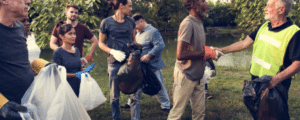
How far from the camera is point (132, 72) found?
320cm

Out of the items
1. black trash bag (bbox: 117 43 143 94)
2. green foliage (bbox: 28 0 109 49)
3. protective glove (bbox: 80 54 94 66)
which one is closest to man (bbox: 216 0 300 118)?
black trash bag (bbox: 117 43 143 94)

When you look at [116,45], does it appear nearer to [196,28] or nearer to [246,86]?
[196,28]

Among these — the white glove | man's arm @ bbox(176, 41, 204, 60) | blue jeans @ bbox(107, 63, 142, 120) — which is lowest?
blue jeans @ bbox(107, 63, 142, 120)

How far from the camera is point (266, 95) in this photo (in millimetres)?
2424

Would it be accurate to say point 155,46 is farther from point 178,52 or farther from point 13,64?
point 13,64

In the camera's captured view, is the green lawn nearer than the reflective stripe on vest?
No

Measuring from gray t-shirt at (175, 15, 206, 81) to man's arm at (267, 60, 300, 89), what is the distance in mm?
812

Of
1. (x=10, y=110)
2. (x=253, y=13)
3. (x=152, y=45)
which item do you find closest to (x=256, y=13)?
(x=253, y=13)

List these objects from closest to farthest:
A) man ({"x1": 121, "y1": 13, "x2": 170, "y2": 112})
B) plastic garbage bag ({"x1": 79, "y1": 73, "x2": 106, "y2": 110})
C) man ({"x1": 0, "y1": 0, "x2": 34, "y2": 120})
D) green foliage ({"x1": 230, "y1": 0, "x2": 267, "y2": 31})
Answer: man ({"x1": 0, "y1": 0, "x2": 34, "y2": 120}) < plastic garbage bag ({"x1": 79, "y1": 73, "x2": 106, "y2": 110}) < man ({"x1": 121, "y1": 13, "x2": 170, "y2": 112}) < green foliage ({"x1": 230, "y1": 0, "x2": 267, "y2": 31})

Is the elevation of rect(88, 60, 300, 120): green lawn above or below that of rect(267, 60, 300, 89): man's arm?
below

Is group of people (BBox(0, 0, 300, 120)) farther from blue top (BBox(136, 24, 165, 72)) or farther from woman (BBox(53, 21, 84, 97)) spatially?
blue top (BBox(136, 24, 165, 72))

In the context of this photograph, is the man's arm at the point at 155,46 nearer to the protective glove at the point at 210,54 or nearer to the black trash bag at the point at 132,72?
the black trash bag at the point at 132,72

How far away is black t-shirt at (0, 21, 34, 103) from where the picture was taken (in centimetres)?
181

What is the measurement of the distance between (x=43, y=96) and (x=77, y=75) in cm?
102
